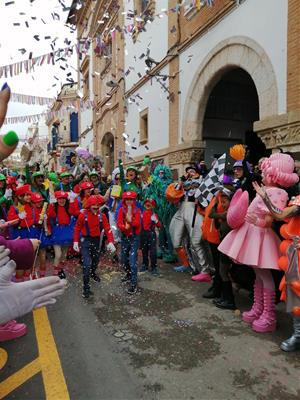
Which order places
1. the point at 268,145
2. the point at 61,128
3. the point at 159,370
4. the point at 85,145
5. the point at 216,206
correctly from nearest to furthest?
the point at 159,370 < the point at 216,206 < the point at 268,145 < the point at 85,145 < the point at 61,128

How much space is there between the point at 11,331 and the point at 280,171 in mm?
3226

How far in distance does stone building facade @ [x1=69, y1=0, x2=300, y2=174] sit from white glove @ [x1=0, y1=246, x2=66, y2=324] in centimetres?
500

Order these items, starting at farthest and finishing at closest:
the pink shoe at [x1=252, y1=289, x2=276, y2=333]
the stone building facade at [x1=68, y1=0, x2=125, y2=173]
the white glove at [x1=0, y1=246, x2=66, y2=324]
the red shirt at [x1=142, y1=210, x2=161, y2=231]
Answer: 1. the stone building facade at [x1=68, y1=0, x2=125, y2=173]
2. the red shirt at [x1=142, y1=210, x2=161, y2=231]
3. the pink shoe at [x1=252, y1=289, x2=276, y2=333]
4. the white glove at [x1=0, y1=246, x2=66, y2=324]

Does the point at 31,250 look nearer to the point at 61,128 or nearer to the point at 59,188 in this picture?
the point at 59,188

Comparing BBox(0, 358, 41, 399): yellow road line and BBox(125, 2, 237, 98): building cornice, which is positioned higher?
BBox(125, 2, 237, 98): building cornice

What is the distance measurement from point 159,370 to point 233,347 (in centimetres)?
85

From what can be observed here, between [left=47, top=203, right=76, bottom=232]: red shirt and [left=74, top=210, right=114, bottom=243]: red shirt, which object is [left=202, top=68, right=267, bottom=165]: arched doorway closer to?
[left=47, top=203, right=76, bottom=232]: red shirt

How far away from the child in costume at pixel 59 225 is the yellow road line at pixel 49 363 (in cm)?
183

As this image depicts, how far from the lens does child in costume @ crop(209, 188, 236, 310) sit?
445 centimetres

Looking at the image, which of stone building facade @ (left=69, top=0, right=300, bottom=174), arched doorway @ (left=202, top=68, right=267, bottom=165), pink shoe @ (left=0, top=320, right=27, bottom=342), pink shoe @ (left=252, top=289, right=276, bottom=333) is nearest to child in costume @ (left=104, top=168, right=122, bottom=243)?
stone building facade @ (left=69, top=0, right=300, bottom=174)

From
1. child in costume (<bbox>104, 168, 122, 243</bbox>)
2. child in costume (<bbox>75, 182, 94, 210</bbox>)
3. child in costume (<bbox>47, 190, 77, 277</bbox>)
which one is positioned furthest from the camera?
child in costume (<bbox>104, 168, 122, 243</bbox>)

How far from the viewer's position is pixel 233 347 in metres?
3.43

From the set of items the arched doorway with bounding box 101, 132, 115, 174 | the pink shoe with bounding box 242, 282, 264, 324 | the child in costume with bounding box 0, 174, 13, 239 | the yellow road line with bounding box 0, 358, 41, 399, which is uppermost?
the arched doorway with bounding box 101, 132, 115, 174

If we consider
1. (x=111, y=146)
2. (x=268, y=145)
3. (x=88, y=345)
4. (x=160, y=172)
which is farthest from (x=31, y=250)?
(x=111, y=146)
